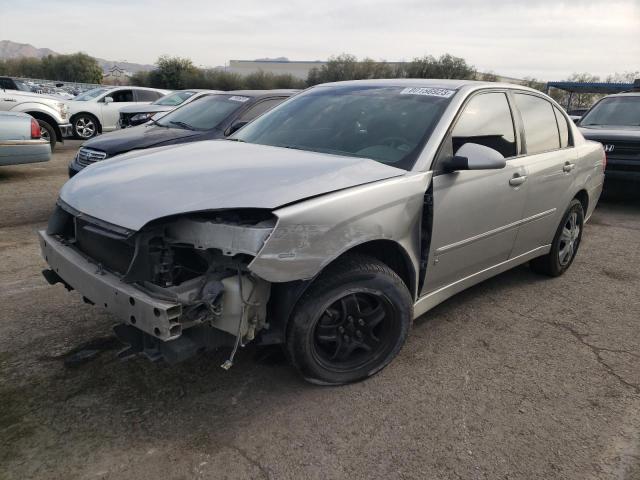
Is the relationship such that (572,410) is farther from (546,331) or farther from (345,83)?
(345,83)

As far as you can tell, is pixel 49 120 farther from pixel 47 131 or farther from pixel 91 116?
pixel 91 116

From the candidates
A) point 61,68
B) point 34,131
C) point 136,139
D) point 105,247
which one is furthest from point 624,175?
point 61,68

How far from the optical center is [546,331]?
3701 millimetres

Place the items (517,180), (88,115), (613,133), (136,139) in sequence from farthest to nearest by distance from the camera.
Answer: (88,115), (613,133), (136,139), (517,180)

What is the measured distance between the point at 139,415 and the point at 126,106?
44.4 ft

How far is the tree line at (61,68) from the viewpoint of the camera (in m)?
65.0

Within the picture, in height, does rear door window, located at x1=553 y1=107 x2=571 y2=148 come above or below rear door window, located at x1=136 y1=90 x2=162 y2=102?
below

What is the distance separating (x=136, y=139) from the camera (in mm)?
6301

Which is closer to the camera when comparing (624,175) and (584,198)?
(584,198)

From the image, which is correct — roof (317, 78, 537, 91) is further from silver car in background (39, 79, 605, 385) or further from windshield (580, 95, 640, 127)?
windshield (580, 95, 640, 127)

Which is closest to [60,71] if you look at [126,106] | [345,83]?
[126,106]

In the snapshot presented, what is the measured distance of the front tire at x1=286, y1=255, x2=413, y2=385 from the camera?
2.60 m

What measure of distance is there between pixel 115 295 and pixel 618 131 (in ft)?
27.4

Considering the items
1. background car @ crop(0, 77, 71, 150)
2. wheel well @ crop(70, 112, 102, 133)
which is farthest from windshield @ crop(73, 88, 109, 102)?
background car @ crop(0, 77, 71, 150)
